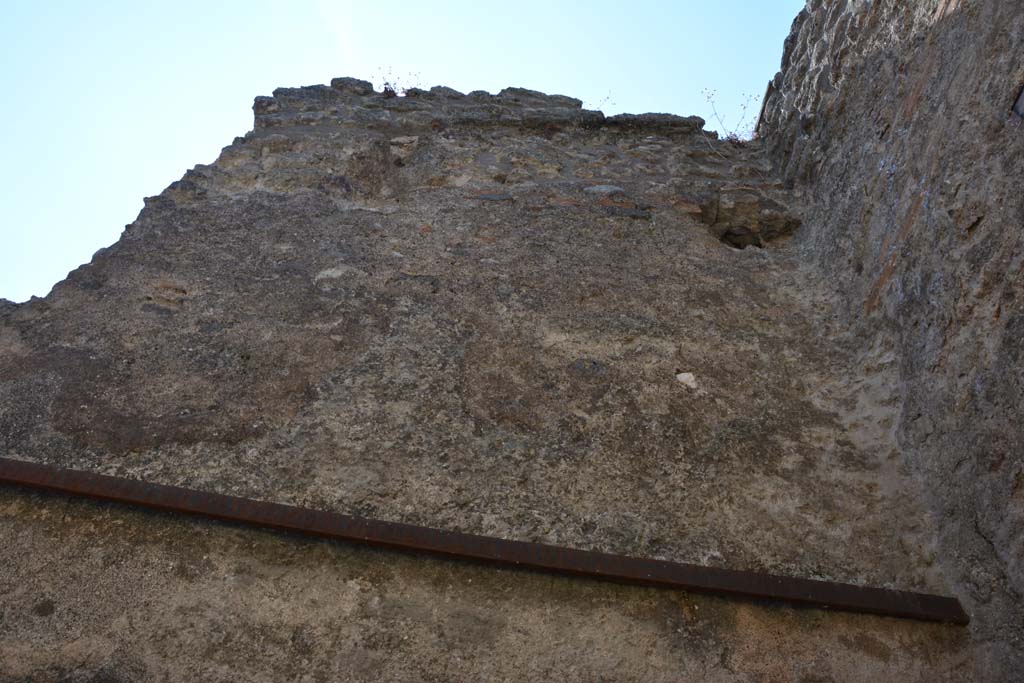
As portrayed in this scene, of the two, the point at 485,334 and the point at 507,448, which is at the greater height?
the point at 485,334

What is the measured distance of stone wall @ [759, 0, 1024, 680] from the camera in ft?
6.31

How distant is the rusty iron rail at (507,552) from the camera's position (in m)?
1.89

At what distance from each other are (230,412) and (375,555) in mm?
628

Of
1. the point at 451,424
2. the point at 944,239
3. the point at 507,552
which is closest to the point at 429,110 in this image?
the point at 451,424

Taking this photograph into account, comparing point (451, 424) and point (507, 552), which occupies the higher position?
point (451, 424)

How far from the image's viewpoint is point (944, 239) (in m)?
2.41

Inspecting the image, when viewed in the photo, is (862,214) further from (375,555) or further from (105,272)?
(105,272)

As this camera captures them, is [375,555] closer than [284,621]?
No

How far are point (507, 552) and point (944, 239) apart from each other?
1.46 meters

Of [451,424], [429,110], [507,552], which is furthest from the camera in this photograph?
[429,110]

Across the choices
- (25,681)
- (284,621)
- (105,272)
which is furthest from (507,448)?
(105,272)

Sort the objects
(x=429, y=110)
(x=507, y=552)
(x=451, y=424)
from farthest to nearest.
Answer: (x=429, y=110) < (x=451, y=424) < (x=507, y=552)

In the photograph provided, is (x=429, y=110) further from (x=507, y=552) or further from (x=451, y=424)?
(x=507, y=552)

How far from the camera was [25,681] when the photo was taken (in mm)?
1663
